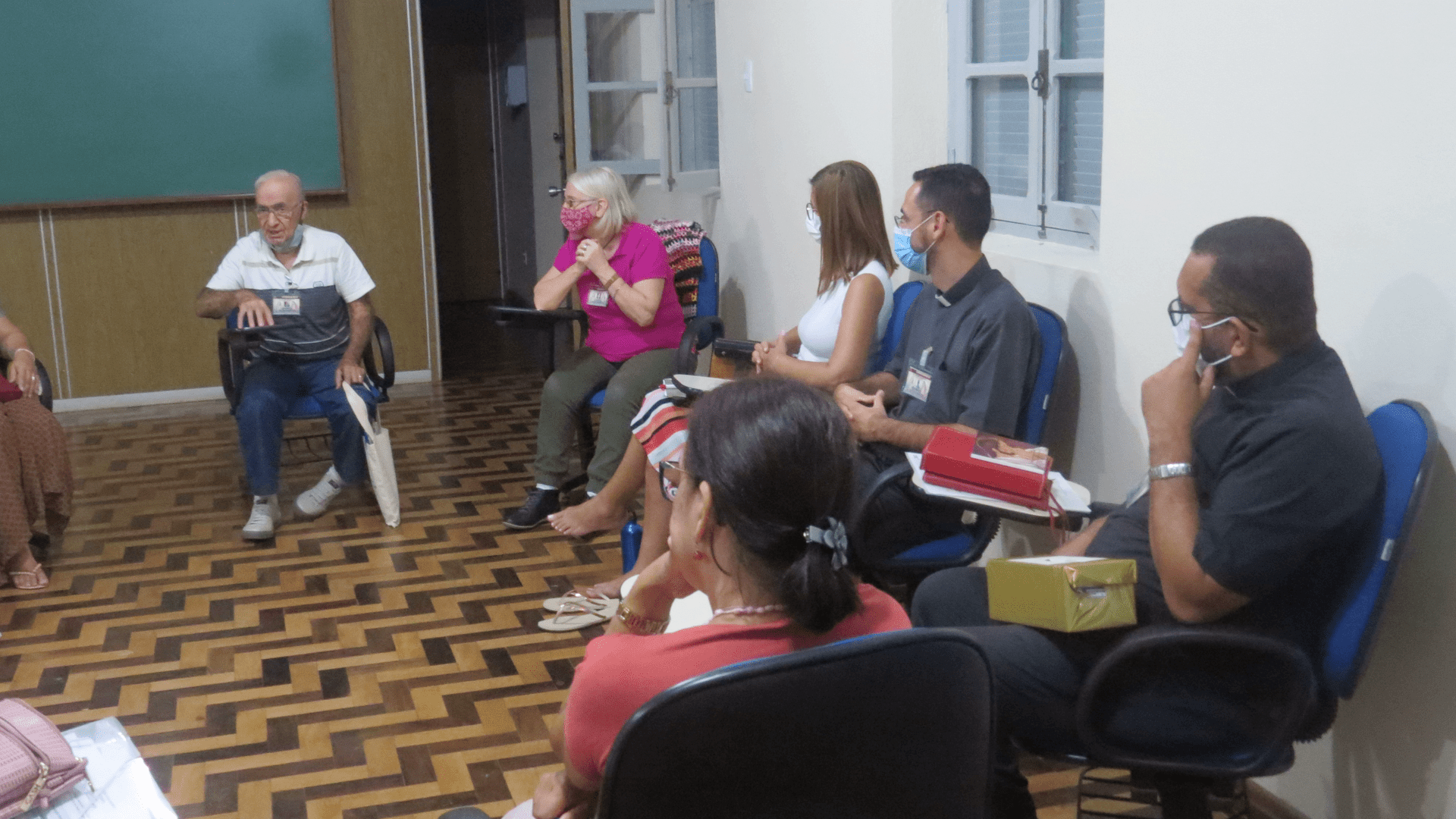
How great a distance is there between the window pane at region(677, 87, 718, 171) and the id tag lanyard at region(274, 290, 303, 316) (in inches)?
77.8

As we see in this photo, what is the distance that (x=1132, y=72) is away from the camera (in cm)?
284

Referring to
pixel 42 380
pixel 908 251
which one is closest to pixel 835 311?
pixel 908 251

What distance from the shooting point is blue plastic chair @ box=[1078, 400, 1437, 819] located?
6.14 feet

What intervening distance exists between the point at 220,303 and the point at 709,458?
161 inches

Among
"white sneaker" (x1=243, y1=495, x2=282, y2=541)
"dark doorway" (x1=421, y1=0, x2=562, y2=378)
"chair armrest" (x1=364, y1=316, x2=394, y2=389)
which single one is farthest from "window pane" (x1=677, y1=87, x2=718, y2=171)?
"dark doorway" (x1=421, y1=0, x2=562, y2=378)

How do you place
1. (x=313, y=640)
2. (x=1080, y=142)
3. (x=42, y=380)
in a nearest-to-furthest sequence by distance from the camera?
1. (x=1080, y=142)
2. (x=313, y=640)
3. (x=42, y=380)

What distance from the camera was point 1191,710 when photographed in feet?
6.50

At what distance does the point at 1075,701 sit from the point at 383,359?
3.51 m

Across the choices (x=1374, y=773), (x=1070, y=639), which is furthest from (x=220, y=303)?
(x=1374, y=773)

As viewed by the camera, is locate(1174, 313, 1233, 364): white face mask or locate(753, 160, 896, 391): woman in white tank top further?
locate(753, 160, 896, 391): woman in white tank top

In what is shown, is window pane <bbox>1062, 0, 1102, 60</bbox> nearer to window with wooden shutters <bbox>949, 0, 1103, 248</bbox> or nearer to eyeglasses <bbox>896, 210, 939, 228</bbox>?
window with wooden shutters <bbox>949, 0, 1103, 248</bbox>

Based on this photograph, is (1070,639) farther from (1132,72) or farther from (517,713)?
(517,713)

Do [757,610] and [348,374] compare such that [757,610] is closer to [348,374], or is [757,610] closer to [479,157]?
[348,374]

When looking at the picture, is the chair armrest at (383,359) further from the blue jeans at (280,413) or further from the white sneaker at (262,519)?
the white sneaker at (262,519)
